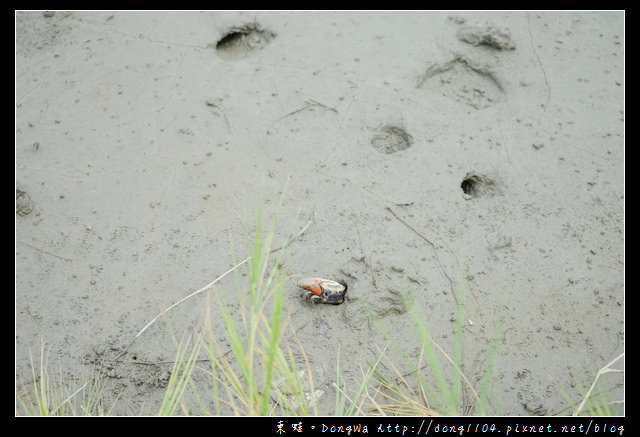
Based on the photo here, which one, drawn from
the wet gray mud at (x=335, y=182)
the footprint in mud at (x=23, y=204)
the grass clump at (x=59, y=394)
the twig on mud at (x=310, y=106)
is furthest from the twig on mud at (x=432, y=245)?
the footprint in mud at (x=23, y=204)

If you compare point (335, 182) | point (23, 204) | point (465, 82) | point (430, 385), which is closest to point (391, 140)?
point (335, 182)

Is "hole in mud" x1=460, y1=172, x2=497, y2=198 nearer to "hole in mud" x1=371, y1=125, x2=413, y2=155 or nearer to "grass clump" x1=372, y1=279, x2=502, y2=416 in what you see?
"hole in mud" x1=371, y1=125, x2=413, y2=155

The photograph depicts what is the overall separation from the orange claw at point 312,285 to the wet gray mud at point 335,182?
85mm

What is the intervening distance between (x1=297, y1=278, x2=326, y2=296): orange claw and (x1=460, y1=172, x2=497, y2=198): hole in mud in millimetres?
960

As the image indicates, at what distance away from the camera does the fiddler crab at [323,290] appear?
2816 mm

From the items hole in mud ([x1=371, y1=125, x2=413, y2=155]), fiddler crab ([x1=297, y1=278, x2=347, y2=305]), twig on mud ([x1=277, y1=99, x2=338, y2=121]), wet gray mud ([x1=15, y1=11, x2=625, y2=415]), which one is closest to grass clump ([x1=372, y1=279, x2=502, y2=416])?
wet gray mud ([x1=15, y1=11, x2=625, y2=415])

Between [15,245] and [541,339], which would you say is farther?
[15,245]

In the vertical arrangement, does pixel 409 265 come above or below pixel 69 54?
below

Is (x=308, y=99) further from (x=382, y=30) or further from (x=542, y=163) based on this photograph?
(x=542, y=163)

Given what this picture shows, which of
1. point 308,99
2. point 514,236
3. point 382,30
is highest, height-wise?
point 382,30

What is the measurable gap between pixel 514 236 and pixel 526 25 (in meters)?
1.54

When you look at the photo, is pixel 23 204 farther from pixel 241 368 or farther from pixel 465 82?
pixel 465 82

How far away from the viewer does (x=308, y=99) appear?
11.8 feet

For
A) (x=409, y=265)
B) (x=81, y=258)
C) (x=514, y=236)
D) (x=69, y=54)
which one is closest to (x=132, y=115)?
(x=69, y=54)
